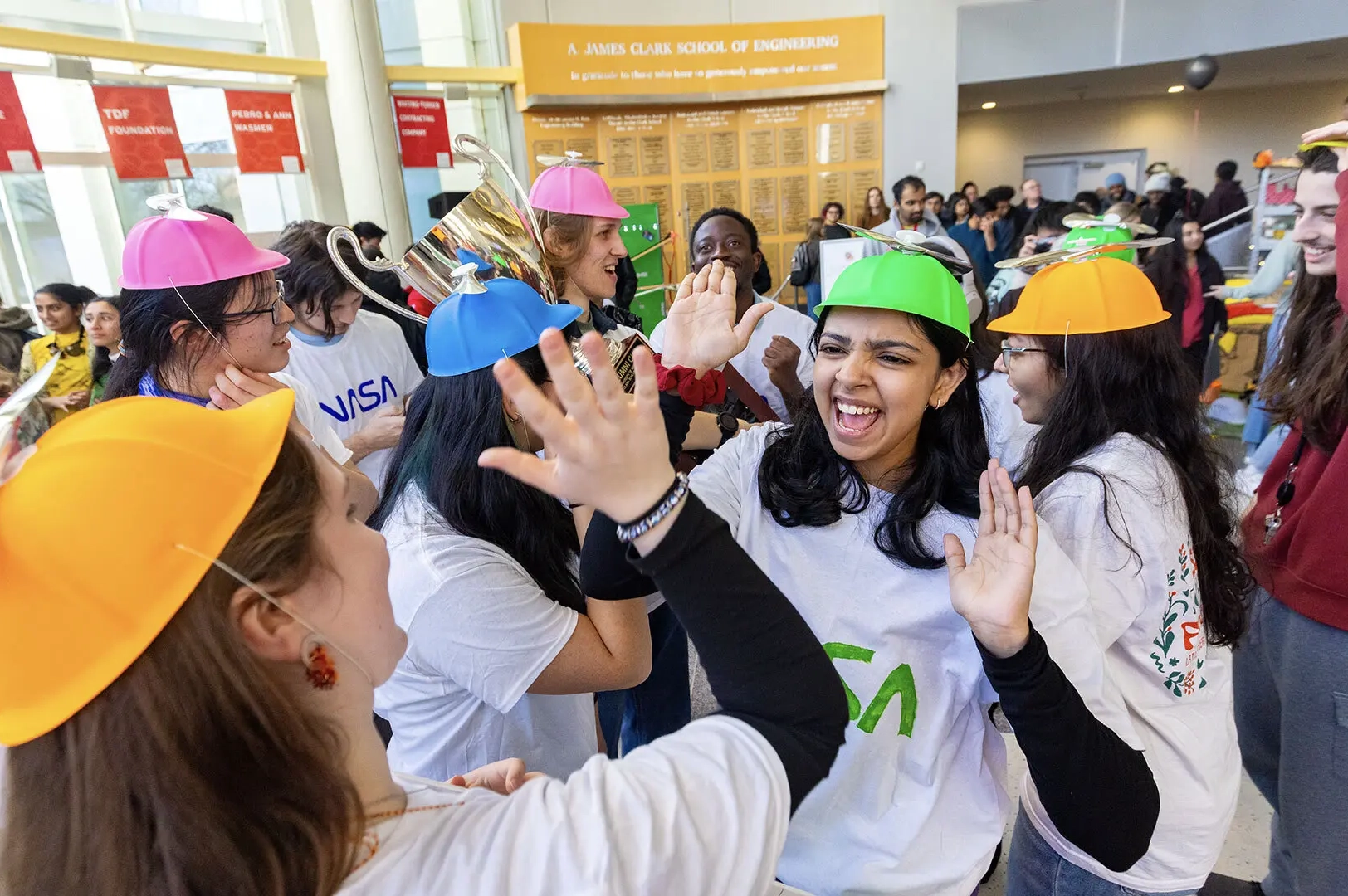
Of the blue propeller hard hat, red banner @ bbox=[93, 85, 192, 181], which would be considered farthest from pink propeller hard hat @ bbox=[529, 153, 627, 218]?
red banner @ bbox=[93, 85, 192, 181]

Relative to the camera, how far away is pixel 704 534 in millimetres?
687

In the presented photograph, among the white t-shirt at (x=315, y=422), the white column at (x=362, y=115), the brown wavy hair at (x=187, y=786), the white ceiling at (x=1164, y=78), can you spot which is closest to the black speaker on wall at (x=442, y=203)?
the white column at (x=362, y=115)

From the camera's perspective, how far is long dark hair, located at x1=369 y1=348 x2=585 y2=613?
1.17 meters

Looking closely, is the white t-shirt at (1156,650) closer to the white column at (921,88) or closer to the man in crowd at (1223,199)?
the man in crowd at (1223,199)

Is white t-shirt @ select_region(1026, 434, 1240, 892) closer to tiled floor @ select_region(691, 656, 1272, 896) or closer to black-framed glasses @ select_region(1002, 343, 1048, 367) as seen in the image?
black-framed glasses @ select_region(1002, 343, 1048, 367)

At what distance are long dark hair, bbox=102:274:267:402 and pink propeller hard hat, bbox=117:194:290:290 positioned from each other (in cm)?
2

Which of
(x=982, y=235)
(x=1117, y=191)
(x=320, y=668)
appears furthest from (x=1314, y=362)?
(x=1117, y=191)

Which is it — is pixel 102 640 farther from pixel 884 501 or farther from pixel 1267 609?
pixel 1267 609

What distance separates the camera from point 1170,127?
1051 centimetres

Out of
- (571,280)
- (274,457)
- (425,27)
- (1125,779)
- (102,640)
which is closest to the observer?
(102,640)

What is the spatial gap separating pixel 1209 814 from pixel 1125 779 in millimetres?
463

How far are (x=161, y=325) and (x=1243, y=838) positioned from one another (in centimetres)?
309

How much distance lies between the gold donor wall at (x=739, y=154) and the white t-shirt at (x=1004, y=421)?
19.4 ft

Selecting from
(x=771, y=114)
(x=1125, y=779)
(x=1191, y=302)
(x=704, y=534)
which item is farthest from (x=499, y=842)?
(x=771, y=114)
